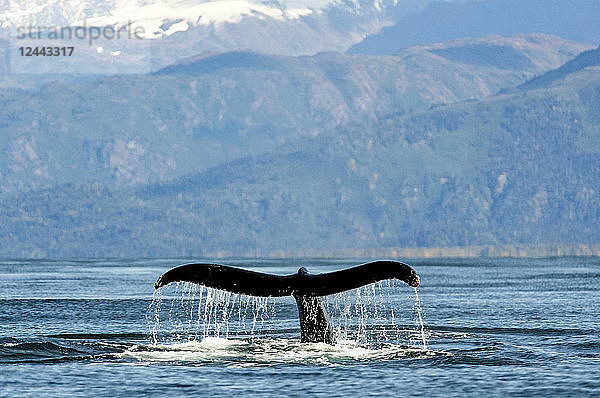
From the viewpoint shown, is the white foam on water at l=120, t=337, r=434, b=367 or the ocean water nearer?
the ocean water

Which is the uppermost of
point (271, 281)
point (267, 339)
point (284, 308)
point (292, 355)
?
point (271, 281)

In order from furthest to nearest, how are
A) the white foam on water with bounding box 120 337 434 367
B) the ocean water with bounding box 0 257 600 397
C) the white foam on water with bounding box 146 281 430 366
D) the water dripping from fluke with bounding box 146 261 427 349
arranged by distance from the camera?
the white foam on water with bounding box 146 281 430 366, the white foam on water with bounding box 120 337 434 367, the ocean water with bounding box 0 257 600 397, the water dripping from fluke with bounding box 146 261 427 349

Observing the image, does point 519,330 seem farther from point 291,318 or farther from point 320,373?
point 320,373

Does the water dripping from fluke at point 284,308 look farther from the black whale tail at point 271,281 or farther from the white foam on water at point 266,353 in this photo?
the white foam on water at point 266,353

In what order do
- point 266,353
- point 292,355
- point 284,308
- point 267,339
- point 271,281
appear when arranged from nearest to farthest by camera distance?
point 271,281 → point 292,355 → point 266,353 → point 267,339 → point 284,308

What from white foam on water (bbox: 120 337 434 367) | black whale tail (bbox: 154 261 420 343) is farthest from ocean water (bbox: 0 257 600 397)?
black whale tail (bbox: 154 261 420 343)

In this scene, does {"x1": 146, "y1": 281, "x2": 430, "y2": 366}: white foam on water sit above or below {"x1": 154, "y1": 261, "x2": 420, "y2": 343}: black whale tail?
below

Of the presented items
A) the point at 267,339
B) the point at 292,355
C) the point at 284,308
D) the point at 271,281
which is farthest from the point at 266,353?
the point at 284,308

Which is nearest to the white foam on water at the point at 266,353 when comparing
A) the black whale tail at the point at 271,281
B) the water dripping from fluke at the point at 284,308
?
the water dripping from fluke at the point at 284,308

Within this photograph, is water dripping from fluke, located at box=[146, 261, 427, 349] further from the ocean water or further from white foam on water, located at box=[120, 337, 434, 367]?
white foam on water, located at box=[120, 337, 434, 367]

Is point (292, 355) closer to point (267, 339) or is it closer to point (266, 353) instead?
point (266, 353)

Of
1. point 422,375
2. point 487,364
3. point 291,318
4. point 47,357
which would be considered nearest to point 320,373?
point 422,375

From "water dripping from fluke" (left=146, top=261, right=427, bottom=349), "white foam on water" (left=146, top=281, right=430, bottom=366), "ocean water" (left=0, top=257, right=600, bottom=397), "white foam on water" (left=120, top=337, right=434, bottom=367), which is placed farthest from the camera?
"white foam on water" (left=146, top=281, right=430, bottom=366)

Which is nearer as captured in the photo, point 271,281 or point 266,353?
point 271,281
